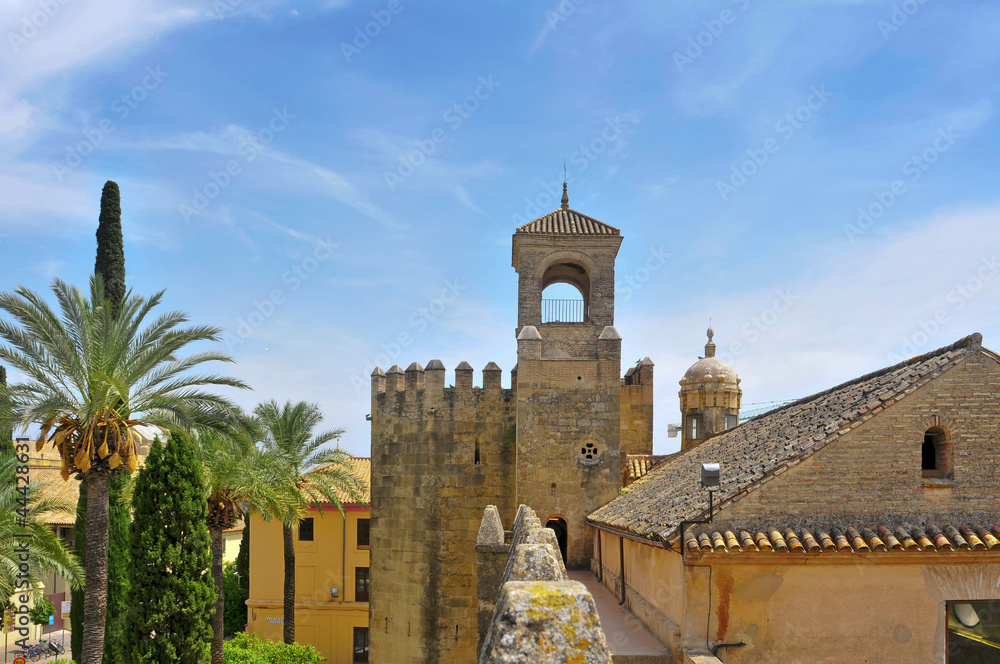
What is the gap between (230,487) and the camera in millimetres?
18250

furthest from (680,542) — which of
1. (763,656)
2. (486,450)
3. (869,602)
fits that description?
(486,450)

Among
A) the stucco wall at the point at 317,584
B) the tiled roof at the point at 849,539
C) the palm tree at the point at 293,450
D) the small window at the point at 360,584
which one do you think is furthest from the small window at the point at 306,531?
the tiled roof at the point at 849,539

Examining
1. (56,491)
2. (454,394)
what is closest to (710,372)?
(454,394)

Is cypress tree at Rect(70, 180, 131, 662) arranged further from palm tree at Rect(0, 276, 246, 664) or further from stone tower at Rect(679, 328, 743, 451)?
stone tower at Rect(679, 328, 743, 451)

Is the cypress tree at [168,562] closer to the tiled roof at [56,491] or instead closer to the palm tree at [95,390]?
the palm tree at [95,390]

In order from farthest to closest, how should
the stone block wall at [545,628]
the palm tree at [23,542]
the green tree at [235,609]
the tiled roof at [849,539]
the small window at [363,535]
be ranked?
1. the green tree at [235,609]
2. the small window at [363,535]
3. the palm tree at [23,542]
4. the tiled roof at [849,539]
5. the stone block wall at [545,628]

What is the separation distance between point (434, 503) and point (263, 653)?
7.49 metres

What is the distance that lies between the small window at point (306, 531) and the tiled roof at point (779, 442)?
1993 cm

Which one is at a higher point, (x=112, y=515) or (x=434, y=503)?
(x=434, y=503)

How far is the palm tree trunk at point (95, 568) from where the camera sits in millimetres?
13555

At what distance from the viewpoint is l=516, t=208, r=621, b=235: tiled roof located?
20.2 meters

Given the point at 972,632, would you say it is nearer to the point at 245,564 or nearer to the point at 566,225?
the point at 566,225

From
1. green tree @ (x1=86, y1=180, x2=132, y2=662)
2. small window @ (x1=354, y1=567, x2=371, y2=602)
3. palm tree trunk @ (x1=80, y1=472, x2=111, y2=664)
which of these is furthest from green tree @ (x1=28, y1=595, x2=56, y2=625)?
palm tree trunk @ (x1=80, y1=472, x2=111, y2=664)

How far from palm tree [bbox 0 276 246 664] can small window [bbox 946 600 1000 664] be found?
12371mm
